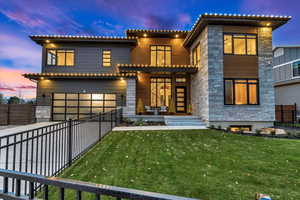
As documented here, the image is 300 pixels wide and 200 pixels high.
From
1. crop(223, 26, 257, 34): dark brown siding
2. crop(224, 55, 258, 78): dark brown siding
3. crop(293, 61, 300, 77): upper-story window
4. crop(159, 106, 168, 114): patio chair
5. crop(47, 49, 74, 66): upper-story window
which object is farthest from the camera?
crop(293, 61, 300, 77): upper-story window

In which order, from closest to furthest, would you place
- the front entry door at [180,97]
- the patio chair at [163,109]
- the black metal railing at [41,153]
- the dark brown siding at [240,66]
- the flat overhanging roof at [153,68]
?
the black metal railing at [41,153] < the dark brown siding at [240,66] < the flat overhanging roof at [153,68] < the patio chair at [163,109] < the front entry door at [180,97]

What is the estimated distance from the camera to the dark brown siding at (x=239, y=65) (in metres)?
9.70

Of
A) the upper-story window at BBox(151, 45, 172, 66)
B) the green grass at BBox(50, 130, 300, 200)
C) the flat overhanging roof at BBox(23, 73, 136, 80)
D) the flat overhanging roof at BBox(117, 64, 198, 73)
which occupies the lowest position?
the green grass at BBox(50, 130, 300, 200)

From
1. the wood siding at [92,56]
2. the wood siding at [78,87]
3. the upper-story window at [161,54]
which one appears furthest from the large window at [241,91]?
the wood siding at [92,56]

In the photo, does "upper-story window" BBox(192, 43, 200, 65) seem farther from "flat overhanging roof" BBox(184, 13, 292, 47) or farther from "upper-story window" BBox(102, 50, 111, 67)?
"upper-story window" BBox(102, 50, 111, 67)

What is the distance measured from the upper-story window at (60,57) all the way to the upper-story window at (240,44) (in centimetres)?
1222

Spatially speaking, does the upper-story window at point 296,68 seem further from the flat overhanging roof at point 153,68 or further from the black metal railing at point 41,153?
the black metal railing at point 41,153

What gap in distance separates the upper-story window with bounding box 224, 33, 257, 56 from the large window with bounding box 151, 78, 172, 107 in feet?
17.8

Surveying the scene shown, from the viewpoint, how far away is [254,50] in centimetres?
994

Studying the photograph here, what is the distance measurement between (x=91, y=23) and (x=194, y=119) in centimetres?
2778

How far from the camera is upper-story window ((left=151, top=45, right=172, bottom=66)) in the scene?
14219 mm

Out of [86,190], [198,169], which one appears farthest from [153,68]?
[86,190]

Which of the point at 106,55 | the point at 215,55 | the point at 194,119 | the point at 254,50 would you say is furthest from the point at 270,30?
the point at 106,55

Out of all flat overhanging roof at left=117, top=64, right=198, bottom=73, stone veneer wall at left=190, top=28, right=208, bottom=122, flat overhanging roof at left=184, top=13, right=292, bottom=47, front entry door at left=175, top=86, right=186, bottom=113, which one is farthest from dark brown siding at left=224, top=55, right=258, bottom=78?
front entry door at left=175, top=86, right=186, bottom=113
